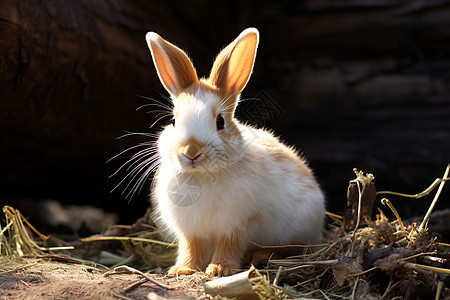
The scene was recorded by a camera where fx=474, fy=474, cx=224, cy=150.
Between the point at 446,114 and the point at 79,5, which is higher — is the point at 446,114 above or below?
below

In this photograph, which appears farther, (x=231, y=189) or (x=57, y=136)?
(x=57, y=136)

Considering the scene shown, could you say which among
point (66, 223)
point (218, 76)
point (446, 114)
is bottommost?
point (66, 223)

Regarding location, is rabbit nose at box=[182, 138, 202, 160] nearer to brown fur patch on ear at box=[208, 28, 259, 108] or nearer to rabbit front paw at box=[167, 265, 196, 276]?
brown fur patch on ear at box=[208, 28, 259, 108]

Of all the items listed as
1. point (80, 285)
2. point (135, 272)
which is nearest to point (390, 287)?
point (135, 272)

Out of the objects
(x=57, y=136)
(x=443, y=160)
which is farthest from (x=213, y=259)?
(x=443, y=160)

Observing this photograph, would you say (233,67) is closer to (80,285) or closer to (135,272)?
(135,272)

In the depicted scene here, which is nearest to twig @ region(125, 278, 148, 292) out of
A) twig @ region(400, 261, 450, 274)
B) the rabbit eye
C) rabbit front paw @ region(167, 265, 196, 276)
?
rabbit front paw @ region(167, 265, 196, 276)

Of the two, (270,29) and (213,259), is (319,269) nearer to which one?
(213,259)
